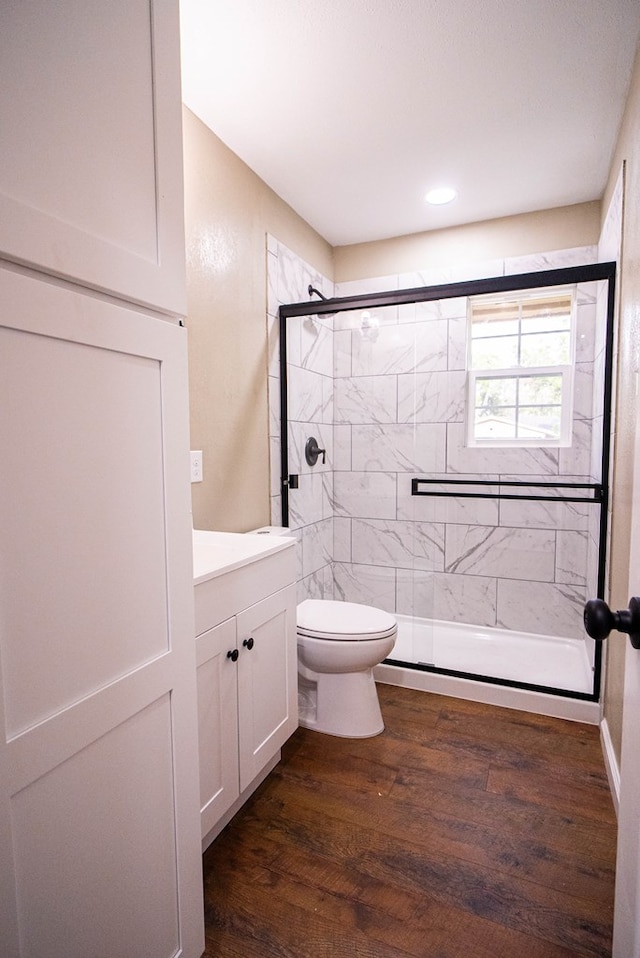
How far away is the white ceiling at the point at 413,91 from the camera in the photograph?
151 cm

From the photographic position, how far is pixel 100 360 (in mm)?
806

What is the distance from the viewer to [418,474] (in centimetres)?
292

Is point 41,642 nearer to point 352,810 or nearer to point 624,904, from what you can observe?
point 624,904

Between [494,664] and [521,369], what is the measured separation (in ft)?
5.55

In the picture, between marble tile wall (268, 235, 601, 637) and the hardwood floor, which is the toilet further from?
marble tile wall (268, 235, 601, 637)

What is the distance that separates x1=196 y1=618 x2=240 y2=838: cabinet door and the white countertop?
166mm

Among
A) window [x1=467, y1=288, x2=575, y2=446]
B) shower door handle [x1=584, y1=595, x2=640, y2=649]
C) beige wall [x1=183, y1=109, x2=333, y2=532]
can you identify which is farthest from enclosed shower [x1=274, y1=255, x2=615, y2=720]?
shower door handle [x1=584, y1=595, x2=640, y2=649]

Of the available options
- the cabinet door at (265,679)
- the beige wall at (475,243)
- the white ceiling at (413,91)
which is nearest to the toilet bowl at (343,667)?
the cabinet door at (265,679)

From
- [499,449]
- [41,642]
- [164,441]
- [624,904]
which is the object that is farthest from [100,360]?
[499,449]

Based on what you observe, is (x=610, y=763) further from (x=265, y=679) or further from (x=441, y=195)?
(x=441, y=195)

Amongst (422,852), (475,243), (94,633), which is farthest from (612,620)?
(475,243)

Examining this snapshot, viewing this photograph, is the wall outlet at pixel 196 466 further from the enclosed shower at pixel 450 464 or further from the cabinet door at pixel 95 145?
the cabinet door at pixel 95 145

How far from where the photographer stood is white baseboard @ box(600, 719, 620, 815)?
165 centimetres

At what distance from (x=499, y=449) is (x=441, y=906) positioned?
7.32ft
